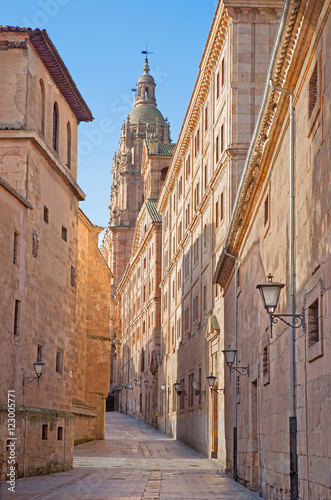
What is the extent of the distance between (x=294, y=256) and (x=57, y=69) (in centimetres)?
1700

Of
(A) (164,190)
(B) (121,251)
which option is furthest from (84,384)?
(B) (121,251)

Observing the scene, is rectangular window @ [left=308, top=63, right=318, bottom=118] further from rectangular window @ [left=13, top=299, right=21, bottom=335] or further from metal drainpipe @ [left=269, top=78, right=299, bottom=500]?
rectangular window @ [left=13, top=299, right=21, bottom=335]

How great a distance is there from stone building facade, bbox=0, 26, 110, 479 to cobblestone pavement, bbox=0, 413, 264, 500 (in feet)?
4.70

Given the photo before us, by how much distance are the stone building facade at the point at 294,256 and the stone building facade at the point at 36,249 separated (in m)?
6.88

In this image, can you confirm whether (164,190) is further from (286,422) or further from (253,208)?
(286,422)

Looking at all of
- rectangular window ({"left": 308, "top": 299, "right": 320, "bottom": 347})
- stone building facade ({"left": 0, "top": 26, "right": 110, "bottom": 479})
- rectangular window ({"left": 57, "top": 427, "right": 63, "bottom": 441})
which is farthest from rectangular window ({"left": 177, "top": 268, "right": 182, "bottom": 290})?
rectangular window ({"left": 308, "top": 299, "right": 320, "bottom": 347})

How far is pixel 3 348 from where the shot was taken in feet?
70.8

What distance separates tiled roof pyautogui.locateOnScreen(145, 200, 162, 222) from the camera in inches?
2455

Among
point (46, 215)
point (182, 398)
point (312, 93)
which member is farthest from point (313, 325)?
point (182, 398)

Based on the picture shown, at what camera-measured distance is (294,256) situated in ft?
43.0

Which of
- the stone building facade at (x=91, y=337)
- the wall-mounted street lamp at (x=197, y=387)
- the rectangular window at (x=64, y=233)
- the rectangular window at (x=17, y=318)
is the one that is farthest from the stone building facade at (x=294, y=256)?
the stone building facade at (x=91, y=337)

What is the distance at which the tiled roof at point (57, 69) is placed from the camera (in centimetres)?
2530

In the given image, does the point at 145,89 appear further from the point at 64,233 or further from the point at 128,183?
the point at 64,233

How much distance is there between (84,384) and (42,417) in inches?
741
